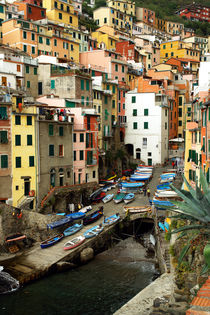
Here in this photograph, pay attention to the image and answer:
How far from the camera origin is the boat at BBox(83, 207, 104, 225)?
38.5 m

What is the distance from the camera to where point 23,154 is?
39.1m

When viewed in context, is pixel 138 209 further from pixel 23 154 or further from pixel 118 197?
pixel 23 154

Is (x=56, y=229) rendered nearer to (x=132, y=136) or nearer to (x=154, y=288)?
(x=154, y=288)

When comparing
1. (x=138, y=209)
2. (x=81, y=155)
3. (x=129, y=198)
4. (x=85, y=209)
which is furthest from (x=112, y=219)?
(x=81, y=155)

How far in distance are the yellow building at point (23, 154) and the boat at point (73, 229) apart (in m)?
5.72

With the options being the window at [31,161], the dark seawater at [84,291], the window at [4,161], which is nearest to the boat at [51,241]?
the dark seawater at [84,291]

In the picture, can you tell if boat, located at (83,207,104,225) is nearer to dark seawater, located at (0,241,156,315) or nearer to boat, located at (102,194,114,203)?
boat, located at (102,194,114,203)

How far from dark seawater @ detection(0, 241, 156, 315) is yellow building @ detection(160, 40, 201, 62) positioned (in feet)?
265

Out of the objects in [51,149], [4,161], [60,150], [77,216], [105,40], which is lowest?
[77,216]

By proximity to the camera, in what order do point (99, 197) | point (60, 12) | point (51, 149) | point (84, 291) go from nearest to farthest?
1. point (84, 291)
2. point (51, 149)
3. point (99, 197)
4. point (60, 12)

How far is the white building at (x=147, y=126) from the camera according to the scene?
6206cm

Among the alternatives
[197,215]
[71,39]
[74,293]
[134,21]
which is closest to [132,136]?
[71,39]

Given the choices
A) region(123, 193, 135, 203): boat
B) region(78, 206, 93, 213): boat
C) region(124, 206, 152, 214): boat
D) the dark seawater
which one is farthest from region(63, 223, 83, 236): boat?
region(123, 193, 135, 203): boat

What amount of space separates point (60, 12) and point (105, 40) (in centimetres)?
1282
